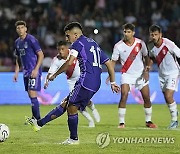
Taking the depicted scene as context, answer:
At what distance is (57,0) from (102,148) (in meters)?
17.5

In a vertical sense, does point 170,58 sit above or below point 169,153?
above

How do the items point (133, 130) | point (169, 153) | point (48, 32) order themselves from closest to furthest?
1. point (169, 153)
2. point (133, 130)
3. point (48, 32)

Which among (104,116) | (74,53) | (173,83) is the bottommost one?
(104,116)

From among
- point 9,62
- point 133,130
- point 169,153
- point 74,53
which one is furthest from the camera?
point 9,62

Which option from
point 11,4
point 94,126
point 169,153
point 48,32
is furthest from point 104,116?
point 11,4

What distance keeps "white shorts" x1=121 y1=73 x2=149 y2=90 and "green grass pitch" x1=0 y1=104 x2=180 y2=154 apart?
901 millimetres

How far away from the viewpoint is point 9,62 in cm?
2328

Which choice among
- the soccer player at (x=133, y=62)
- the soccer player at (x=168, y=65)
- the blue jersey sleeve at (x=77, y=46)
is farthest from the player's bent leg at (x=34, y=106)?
the blue jersey sleeve at (x=77, y=46)

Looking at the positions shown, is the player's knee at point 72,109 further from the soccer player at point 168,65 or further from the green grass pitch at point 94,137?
the soccer player at point 168,65

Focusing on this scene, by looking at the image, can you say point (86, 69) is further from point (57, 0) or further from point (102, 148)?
point (57, 0)

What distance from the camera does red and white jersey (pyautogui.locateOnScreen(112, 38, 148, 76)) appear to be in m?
14.3

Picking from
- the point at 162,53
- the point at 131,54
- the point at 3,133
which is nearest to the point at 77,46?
the point at 3,133

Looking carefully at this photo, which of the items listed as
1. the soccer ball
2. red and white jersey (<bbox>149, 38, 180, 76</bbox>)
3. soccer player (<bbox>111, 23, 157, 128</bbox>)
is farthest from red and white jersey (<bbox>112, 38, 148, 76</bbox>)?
the soccer ball

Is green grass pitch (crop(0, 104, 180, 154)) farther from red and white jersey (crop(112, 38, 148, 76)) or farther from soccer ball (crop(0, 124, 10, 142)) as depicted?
red and white jersey (crop(112, 38, 148, 76))
